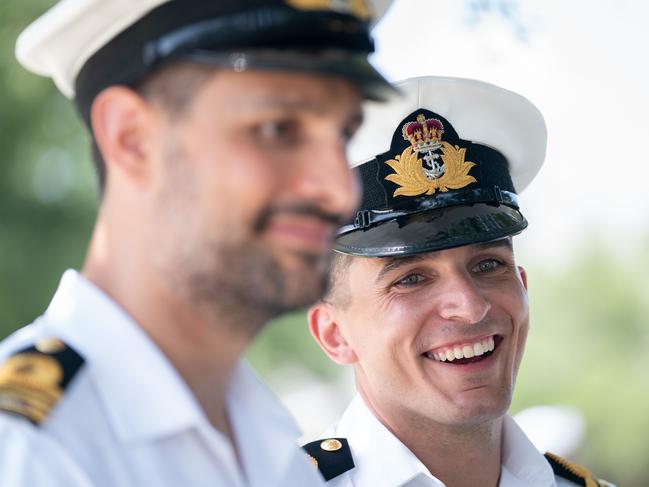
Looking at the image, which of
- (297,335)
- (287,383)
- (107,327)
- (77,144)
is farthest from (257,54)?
(287,383)

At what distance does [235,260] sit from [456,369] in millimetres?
1397

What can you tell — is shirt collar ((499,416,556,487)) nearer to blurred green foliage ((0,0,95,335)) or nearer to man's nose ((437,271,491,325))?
man's nose ((437,271,491,325))

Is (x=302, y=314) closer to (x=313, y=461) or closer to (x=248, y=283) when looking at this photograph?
(x=313, y=461)

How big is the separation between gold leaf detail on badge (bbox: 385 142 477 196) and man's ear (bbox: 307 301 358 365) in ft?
1.42

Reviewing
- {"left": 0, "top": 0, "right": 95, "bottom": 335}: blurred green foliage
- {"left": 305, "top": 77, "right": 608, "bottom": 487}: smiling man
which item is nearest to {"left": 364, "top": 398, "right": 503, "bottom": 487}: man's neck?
{"left": 305, "top": 77, "right": 608, "bottom": 487}: smiling man

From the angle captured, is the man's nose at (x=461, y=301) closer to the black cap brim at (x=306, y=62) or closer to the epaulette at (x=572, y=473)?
the epaulette at (x=572, y=473)

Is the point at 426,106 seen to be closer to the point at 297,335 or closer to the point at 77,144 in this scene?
the point at 77,144

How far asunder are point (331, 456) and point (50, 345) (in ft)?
4.88

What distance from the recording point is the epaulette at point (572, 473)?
3.07 m

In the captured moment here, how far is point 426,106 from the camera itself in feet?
9.56

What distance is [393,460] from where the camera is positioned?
9.11 ft

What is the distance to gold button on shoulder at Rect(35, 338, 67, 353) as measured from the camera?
1.52 metres

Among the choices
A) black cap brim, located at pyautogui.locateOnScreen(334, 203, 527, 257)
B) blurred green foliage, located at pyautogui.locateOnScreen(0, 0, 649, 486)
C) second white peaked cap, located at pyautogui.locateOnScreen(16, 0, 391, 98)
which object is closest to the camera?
→ second white peaked cap, located at pyautogui.locateOnScreen(16, 0, 391, 98)

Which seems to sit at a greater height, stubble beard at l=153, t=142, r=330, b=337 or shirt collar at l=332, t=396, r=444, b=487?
stubble beard at l=153, t=142, r=330, b=337
